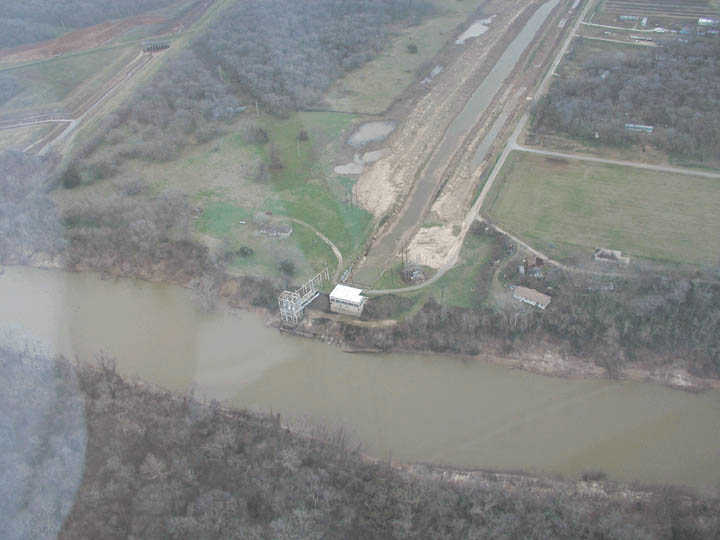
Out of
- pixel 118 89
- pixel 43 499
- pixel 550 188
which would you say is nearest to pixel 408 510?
pixel 43 499

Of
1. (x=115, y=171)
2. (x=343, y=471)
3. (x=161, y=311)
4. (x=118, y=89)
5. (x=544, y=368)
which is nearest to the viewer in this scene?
(x=343, y=471)

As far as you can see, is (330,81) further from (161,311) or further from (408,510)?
(408,510)

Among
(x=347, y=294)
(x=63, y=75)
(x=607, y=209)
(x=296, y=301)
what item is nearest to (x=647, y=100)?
(x=607, y=209)

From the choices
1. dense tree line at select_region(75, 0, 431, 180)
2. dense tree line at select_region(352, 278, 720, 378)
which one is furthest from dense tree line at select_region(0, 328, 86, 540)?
dense tree line at select_region(75, 0, 431, 180)

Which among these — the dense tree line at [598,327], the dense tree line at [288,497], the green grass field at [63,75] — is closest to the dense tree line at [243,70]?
the green grass field at [63,75]

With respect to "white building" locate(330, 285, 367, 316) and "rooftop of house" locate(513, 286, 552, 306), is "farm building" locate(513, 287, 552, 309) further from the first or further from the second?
"white building" locate(330, 285, 367, 316)

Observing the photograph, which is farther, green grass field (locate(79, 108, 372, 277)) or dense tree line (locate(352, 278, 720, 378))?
green grass field (locate(79, 108, 372, 277))
